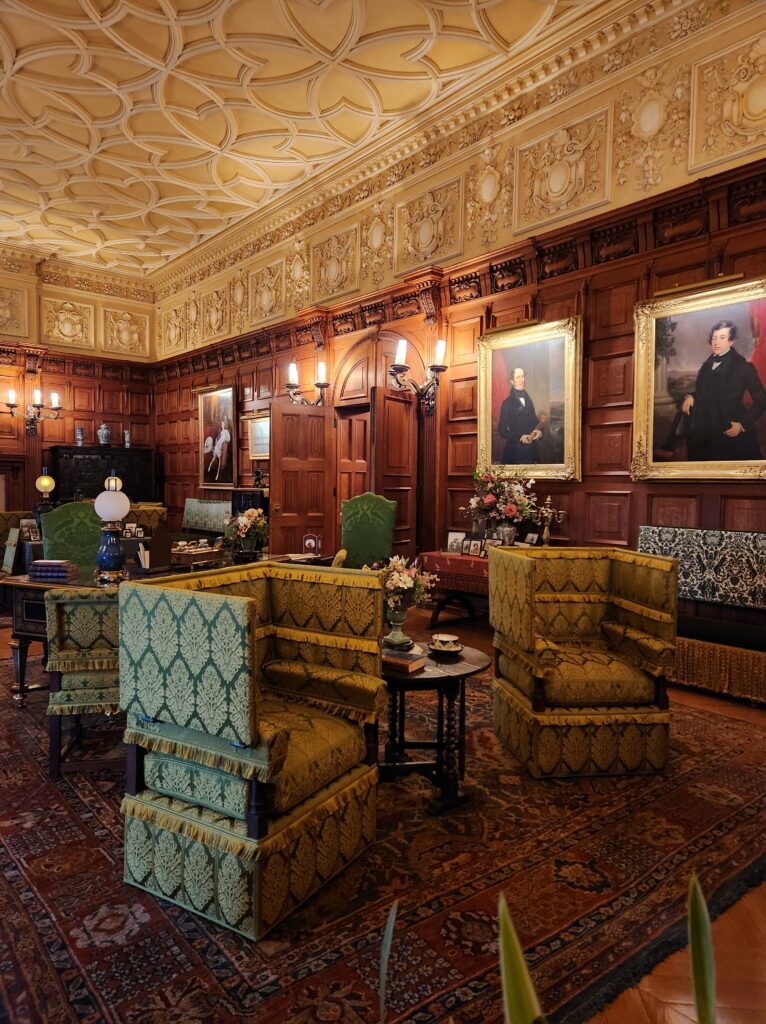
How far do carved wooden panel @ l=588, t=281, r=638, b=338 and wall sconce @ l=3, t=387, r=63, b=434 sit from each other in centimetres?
874

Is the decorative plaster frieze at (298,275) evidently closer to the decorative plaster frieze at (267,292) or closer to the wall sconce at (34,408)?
the decorative plaster frieze at (267,292)

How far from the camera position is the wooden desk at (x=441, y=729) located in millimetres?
2807

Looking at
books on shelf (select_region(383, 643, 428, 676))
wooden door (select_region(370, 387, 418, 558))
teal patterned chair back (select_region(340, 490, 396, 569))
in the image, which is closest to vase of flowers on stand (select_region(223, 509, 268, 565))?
teal patterned chair back (select_region(340, 490, 396, 569))

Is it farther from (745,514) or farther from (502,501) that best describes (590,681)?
(502,501)

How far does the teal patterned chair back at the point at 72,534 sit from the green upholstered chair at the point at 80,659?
1734 mm

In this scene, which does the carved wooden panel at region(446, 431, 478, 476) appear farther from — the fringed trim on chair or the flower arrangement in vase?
the fringed trim on chair

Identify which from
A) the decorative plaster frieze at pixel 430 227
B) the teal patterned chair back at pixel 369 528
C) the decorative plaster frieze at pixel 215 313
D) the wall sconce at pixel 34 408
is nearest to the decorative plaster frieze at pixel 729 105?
the decorative plaster frieze at pixel 430 227

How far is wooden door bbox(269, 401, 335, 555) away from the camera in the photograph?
275 inches

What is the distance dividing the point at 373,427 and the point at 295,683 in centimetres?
410

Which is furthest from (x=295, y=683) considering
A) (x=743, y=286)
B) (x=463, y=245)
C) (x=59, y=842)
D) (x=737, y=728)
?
(x=463, y=245)

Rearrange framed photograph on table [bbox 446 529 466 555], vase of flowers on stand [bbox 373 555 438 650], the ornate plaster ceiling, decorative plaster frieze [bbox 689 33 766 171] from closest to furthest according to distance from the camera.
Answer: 1. vase of flowers on stand [bbox 373 555 438 650]
2. decorative plaster frieze [bbox 689 33 766 171]
3. the ornate plaster ceiling
4. framed photograph on table [bbox 446 529 466 555]

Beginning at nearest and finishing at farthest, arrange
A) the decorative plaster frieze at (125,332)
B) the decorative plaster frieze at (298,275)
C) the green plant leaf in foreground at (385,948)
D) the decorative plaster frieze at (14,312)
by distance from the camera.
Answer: the green plant leaf in foreground at (385,948) → the decorative plaster frieze at (298,275) → the decorative plaster frieze at (14,312) → the decorative plaster frieze at (125,332)

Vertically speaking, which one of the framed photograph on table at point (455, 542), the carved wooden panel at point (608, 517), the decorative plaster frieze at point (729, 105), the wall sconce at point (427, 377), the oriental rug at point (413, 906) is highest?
the decorative plaster frieze at point (729, 105)

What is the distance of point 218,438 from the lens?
10383 millimetres
